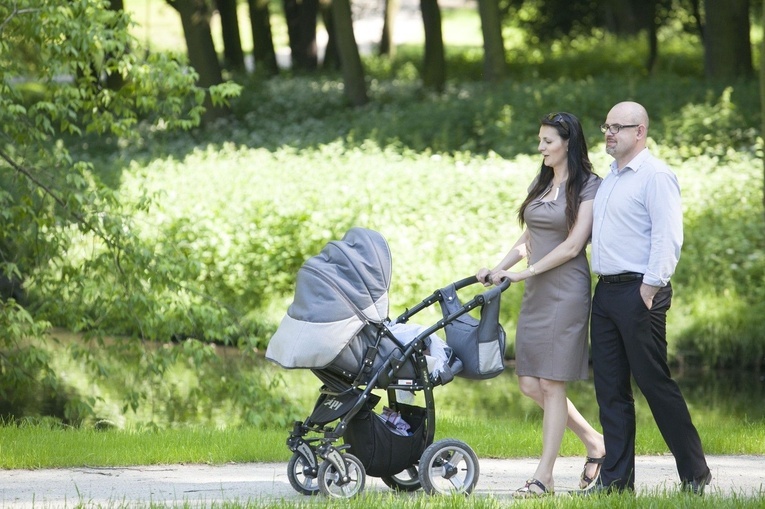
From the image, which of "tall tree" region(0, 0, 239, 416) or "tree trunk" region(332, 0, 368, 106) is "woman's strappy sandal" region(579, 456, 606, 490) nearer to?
"tall tree" region(0, 0, 239, 416)

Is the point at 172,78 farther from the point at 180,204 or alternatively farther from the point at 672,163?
the point at 672,163

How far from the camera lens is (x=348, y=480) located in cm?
621

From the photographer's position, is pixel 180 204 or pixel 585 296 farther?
pixel 180 204

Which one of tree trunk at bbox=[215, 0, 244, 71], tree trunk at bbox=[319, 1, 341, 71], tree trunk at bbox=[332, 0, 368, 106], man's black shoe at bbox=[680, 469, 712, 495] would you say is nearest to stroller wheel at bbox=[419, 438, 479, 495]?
man's black shoe at bbox=[680, 469, 712, 495]

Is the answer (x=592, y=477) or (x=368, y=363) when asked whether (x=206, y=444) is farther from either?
(x=592, y=477)

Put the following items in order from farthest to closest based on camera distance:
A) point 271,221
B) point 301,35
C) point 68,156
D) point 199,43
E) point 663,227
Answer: point 301,35 → point 199,43 → point 271,221 → point 68,156 → point 663,227

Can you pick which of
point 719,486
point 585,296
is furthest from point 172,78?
point 719,486

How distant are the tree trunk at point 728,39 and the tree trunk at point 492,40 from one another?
4361 millimetres

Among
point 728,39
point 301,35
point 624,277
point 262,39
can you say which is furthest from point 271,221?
point 301,35

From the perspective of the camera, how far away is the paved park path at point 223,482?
6.16m

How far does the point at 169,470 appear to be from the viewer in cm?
723

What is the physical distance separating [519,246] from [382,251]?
0.98 metres

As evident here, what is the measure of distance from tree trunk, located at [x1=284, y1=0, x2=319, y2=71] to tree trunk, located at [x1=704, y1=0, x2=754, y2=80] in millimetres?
13673

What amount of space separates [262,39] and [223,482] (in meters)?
28.3
